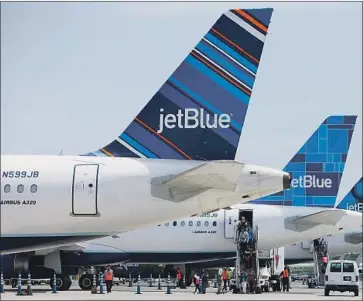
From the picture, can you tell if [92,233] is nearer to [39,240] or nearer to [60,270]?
[39,240]

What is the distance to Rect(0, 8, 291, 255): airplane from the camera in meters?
21.7

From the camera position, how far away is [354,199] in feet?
169

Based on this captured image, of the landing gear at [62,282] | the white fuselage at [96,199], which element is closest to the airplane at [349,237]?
the landing gear at [62,282]

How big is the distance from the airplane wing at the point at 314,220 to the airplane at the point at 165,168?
1585 cm

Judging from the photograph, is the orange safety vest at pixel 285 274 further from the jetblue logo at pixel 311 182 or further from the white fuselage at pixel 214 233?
the jetblue logo at pixel 311 182

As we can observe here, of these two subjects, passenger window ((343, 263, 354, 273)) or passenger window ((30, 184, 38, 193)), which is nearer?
passenger window ((30, 184, 38, 193))

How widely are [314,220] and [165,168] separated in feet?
59.8

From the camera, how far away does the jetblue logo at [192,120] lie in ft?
76.8

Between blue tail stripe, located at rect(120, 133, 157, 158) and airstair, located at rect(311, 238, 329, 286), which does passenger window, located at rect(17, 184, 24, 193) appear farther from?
airstair, located at rect(311, 238, 329, 286)

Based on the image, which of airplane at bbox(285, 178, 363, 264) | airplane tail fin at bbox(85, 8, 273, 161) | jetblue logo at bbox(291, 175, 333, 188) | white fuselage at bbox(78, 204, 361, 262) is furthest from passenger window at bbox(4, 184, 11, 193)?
airplane at bbox(285, 178, 363, 264)

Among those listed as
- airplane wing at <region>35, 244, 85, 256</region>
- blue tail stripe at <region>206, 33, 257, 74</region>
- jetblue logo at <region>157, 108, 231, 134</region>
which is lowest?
airplane wing at <region>35, 244, 85, 256</region>

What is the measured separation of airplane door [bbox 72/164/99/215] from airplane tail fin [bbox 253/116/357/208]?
2251cm

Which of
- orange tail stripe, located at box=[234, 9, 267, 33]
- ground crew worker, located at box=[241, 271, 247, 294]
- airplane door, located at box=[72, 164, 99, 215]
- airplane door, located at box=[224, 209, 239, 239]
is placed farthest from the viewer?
airplane door, located at box=[224, 209, 239, 239]

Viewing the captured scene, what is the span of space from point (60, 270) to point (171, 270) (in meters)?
11.5
